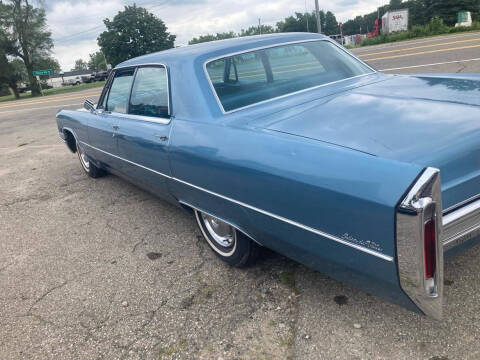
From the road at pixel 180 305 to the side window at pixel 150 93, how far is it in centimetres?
108

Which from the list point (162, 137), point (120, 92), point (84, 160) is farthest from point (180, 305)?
point (84, 160)

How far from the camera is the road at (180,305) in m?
2.12

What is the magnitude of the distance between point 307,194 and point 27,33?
44.1 meters

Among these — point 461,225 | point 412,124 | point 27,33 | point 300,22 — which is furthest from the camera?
point 300,22

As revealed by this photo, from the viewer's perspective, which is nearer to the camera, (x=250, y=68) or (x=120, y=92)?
(x=250, y=68)

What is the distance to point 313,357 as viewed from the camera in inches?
80.4

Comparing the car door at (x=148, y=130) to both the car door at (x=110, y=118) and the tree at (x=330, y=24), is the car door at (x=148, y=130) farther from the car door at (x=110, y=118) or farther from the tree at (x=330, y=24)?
the tree at (x=330, y=24)

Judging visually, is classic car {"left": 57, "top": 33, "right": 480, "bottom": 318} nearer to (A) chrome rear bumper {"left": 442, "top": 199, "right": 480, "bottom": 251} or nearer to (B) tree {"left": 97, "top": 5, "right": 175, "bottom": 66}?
(A) chrome rear bumper {"left": 442, "top": 199, "right": 480, "bottom": 251}

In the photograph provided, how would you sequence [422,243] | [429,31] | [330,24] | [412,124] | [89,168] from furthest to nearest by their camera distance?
[330,24], [429,31], [89,168], [412,124], [422,243]

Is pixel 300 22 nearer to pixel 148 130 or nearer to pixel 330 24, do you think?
pixel 330 24

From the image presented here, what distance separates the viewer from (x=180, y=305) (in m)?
2.61

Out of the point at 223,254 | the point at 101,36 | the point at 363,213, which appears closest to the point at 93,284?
the point at 223,254

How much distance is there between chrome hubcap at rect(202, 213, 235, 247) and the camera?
290cm

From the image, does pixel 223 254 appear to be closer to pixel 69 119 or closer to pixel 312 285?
pixel 312 285
